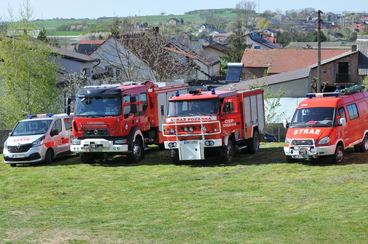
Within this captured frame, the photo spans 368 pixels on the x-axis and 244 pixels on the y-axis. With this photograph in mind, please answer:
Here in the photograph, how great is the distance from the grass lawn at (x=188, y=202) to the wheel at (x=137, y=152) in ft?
1.00

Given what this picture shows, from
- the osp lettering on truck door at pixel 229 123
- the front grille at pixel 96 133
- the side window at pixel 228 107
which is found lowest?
the front grille at pixel 96 133

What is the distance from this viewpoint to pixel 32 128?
2655 cm

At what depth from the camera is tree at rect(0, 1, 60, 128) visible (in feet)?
118

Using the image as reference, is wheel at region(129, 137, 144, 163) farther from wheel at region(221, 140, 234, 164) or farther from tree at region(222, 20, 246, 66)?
tree at region(222, 20, 246, 66)

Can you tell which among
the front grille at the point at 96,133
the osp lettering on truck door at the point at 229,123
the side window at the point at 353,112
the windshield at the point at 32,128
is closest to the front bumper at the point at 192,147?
the osp lettering on truck door at the point at 229,123

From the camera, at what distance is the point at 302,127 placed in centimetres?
2245

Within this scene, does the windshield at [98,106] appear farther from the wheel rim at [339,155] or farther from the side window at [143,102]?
the wheel rim at [339,155]

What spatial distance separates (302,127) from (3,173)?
34.8 feet

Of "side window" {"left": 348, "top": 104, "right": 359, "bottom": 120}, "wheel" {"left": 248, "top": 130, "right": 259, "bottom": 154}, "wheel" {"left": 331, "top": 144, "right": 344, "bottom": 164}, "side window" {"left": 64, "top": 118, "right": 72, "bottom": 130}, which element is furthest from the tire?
"side window" {"left": 64, "top": 118, "right": 72, "bottom": 130}

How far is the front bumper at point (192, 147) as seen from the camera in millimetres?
22766

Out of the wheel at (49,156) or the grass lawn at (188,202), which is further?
the wheel at (49,156)

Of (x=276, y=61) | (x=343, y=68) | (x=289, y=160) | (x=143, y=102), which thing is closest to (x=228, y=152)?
(x=289, y=160)

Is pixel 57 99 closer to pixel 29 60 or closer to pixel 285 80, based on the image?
pixel 29 60

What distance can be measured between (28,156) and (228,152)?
7.56m
